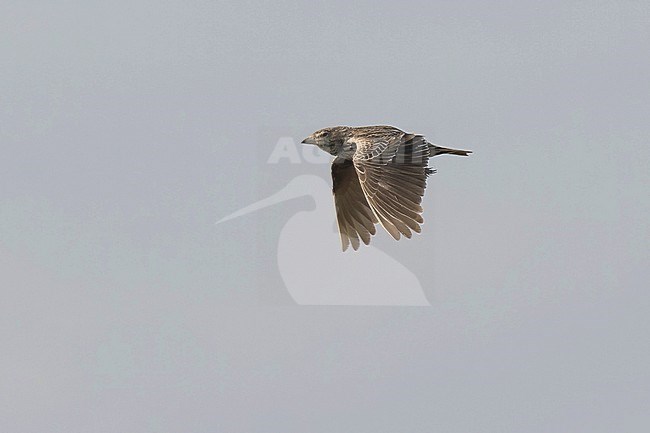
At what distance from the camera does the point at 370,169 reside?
3384 centimetres

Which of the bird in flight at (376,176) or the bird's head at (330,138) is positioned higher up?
the bird's head at (330,138)

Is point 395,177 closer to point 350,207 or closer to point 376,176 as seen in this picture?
point 376,176

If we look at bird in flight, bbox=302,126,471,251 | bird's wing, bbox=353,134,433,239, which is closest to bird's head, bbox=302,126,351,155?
bird in flight, bbox=302,126,471,251

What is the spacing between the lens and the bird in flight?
3319 cm

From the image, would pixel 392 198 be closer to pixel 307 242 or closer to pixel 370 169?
pixel 370 169

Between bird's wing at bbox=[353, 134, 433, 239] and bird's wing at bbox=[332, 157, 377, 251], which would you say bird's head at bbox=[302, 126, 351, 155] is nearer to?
bird's wing at bbox=[332, 157, 377, 251]

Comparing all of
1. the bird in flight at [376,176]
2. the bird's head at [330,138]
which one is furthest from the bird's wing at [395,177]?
the bird's head at [330,138]

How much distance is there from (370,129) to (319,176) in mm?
3835

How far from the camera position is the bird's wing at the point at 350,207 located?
36.4 meters

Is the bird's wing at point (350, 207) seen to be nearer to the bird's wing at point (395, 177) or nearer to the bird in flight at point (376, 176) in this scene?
the bird in flight at point (376, 176)

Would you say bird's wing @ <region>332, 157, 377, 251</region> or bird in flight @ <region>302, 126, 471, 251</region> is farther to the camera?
bird's wing @ <region>332, 157, 377, 251</region>

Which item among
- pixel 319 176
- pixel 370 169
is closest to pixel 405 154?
pixel 370 169

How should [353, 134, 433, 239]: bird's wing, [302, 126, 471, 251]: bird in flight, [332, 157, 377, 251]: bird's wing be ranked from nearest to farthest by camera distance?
[353, 134, 433, 239]: bird's wing, [302, 126, 471, 251]: bird in flight, [332, 157, 377, 251]: bird's wing

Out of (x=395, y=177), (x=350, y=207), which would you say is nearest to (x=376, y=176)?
(x=395, y=177)
